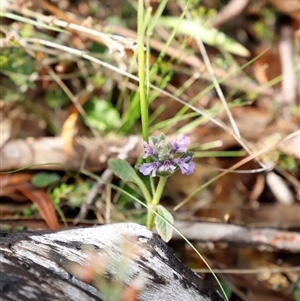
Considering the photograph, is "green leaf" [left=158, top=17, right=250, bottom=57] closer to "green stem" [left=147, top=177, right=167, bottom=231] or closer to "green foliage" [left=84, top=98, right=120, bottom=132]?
"green foliage" [left=84, top=98, right=120, bottom=132]

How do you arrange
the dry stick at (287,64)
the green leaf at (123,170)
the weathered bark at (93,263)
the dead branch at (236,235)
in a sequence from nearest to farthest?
the weathered bark at (93,263), the green leaf at (123,170), the dead branch at (236,235), the dry stick at (287,64)

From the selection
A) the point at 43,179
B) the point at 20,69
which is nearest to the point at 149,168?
the point at 43,179

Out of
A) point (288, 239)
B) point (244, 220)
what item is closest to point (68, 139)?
point (244, 220)

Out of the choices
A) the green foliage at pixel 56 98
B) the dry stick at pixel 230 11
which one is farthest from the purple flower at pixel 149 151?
the dry stick at pixel 230 11

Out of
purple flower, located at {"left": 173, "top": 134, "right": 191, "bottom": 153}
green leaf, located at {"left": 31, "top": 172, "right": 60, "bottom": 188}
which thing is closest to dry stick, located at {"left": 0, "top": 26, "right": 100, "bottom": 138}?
green leaf, located at {"left": 31, "top": 172, "right": 60, "bottom": 188}

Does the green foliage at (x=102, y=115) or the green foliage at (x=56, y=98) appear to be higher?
the green foliage at (x=56, y=98)

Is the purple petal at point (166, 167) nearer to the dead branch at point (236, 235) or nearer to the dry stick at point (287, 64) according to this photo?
the dead branch at point (236, 235)

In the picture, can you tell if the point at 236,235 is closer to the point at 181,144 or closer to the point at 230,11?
the point at 181,144
